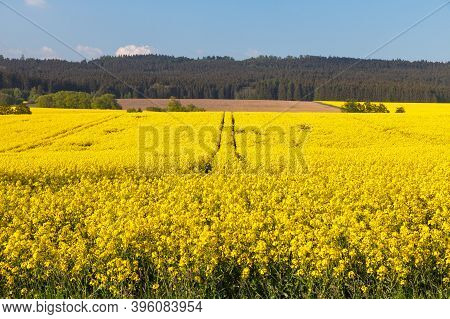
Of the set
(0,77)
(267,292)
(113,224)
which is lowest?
(267,292)

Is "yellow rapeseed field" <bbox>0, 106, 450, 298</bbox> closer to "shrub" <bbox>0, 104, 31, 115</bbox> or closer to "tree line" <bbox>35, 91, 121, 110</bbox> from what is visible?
"shrub" <bbox>0, 104, 31, 115</bbox>

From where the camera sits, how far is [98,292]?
7285mm

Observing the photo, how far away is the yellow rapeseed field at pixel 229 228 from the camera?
23.7ft

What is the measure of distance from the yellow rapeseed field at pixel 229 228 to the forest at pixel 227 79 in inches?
1721

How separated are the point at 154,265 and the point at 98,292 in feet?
2.85

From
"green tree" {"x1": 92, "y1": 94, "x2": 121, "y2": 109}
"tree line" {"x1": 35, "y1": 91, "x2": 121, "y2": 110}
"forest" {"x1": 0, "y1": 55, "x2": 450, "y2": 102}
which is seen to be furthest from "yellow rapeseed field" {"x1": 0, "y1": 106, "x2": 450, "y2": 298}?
"forest" {"x1": 0, "y1": 55, "x2": 450, "y2": 102}

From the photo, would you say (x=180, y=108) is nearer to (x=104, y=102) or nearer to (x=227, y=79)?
(x=104, y=102)

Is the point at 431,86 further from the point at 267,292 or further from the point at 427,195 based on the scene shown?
the point at 267,292

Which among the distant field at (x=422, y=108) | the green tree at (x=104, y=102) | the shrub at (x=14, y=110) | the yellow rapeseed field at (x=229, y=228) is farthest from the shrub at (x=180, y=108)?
the yellow rapeseed field at (x=229, y=228)

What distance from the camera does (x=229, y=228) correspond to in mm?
8695

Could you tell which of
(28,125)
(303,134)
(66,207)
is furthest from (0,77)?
(66,207)

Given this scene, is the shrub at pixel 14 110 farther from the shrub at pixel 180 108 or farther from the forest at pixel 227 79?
the forest at pixel 227 79

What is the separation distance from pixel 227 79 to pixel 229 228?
217 ft

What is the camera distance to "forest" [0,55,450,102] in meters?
63.8
